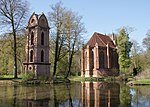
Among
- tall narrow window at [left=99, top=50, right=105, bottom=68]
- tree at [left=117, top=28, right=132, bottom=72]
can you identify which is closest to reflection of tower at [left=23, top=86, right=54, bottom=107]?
tree at [left=117, top=28, right=132, bottom=72]

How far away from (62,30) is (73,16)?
494 cm

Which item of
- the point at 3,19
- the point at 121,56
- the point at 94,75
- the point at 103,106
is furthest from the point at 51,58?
the point at 103,106

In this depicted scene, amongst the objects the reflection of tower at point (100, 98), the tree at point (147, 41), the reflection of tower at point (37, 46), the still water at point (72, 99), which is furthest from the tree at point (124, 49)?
the still water at point (72, 99)

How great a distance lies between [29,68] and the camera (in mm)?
41250

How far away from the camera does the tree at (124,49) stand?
5689 cm

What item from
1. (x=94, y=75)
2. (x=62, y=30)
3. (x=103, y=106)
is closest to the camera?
(x=103, y=106)

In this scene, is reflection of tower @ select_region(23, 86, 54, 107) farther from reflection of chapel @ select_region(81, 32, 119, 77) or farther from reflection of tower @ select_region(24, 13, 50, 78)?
reflection of chapel @ select_region(81, 32, 119, 77)

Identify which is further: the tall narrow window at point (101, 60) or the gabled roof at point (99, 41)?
the gabled roof at point (99, 41)

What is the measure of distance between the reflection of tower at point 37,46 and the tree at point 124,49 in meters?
21.8

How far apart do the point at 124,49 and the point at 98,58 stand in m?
10.1

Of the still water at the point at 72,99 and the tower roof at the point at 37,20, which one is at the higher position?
the tower roof at the point at 37,20

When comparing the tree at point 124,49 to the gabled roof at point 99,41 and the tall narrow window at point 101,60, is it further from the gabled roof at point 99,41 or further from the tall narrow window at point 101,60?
the gabled roof at point 99,41

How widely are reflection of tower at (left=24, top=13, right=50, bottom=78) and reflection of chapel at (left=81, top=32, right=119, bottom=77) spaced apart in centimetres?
2562

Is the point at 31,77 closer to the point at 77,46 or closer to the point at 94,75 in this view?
the point at 77,46
